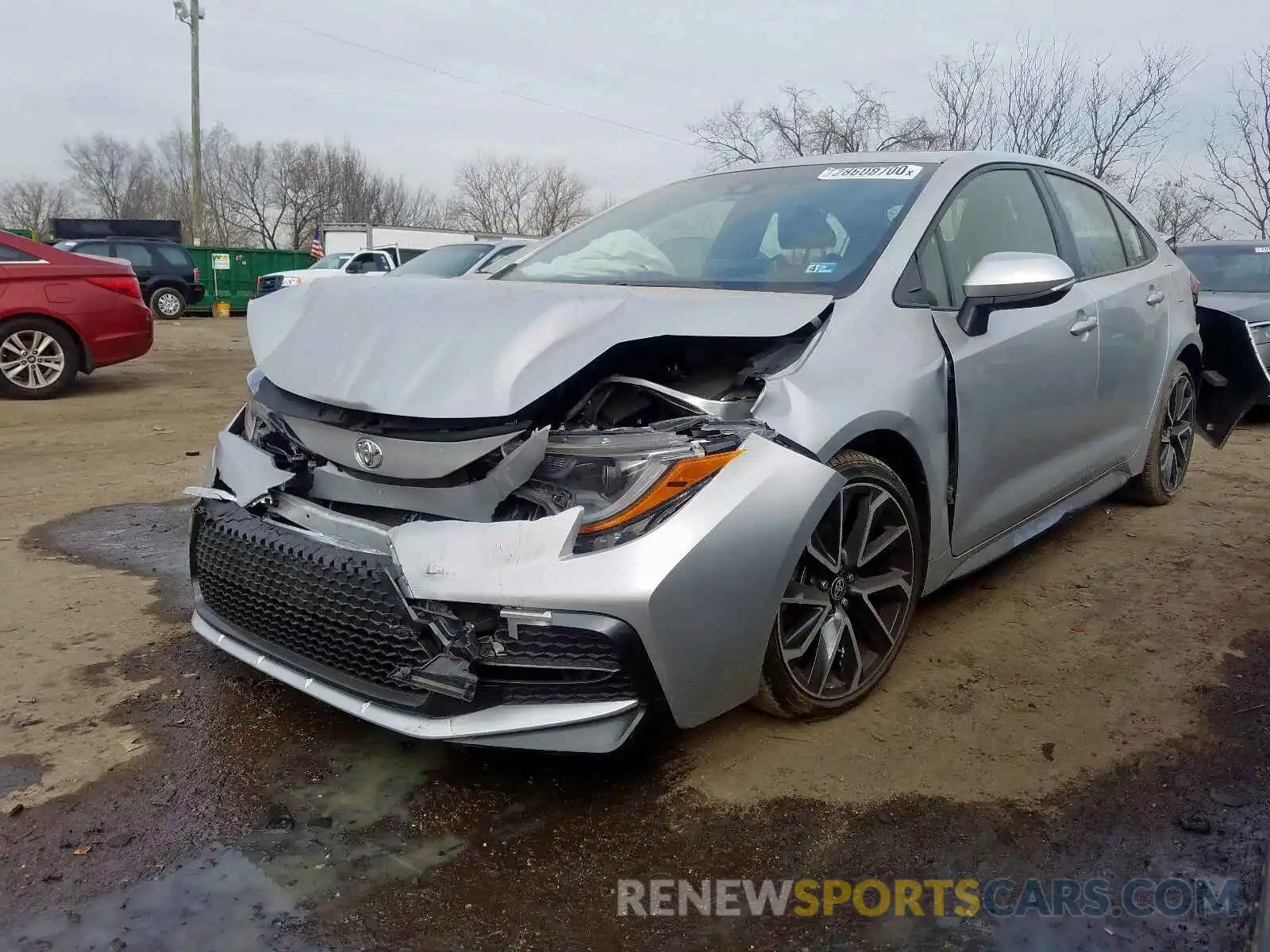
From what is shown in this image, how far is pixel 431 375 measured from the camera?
2.33 meters

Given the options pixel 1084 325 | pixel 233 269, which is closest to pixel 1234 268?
pixel 1084 325

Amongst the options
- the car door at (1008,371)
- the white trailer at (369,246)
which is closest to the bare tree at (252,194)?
the white trailer at (369,246)

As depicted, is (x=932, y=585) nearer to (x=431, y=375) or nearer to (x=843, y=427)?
(x=843, y=427)

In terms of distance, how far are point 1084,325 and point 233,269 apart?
26.9 meters

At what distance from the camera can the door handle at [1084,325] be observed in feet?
11.7

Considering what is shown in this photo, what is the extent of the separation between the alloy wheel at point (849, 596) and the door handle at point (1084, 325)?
1248mm

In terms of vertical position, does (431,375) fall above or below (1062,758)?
above

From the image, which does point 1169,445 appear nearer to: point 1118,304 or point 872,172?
point 1118,304

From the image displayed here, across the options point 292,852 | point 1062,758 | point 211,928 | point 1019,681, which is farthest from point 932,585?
point 211,928

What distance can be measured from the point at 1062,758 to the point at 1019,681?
47cm

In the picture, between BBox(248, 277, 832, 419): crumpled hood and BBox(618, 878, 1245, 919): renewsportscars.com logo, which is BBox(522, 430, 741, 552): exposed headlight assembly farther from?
BBox(618, 878, 1245, 919): renewsportscars.com logo

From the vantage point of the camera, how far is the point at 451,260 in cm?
1228

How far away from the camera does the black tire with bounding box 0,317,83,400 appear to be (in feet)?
27.3

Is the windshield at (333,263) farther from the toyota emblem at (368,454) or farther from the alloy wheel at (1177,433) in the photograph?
the toyota emblem at (368,454)
